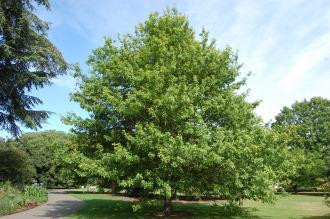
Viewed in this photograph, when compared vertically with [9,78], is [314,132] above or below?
above

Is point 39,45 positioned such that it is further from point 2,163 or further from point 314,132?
point 314,132

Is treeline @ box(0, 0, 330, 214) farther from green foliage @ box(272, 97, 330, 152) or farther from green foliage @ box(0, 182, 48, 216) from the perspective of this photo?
Answer: green foliage @ box(272, 97, 330, 152)

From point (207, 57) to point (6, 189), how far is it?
1477cm

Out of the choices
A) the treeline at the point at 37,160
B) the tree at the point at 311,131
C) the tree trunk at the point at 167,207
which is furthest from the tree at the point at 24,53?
the tree at the point at 311,131

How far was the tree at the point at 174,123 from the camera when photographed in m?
17.2

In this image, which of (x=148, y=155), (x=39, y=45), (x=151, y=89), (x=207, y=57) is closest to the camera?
(x=148, y=155)

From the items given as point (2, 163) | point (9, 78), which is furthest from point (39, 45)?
point (2, 163)

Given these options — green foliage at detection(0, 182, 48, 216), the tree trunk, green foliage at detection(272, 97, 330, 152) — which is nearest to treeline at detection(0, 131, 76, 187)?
green foliage at detection(0, 182, 48, 216)

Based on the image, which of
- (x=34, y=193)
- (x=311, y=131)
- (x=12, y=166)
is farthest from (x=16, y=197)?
(x=311, y=131)

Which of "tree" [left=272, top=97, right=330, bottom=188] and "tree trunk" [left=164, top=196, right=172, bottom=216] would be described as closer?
"tree trunk" [left=164, top=196, right=172, bottom=216]

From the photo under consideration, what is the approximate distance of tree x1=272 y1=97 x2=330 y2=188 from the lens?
5575cm

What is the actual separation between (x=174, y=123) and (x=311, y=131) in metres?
51.8

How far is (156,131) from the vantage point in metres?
17.0

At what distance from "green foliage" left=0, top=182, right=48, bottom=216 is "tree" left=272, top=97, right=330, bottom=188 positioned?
37.6 meters
